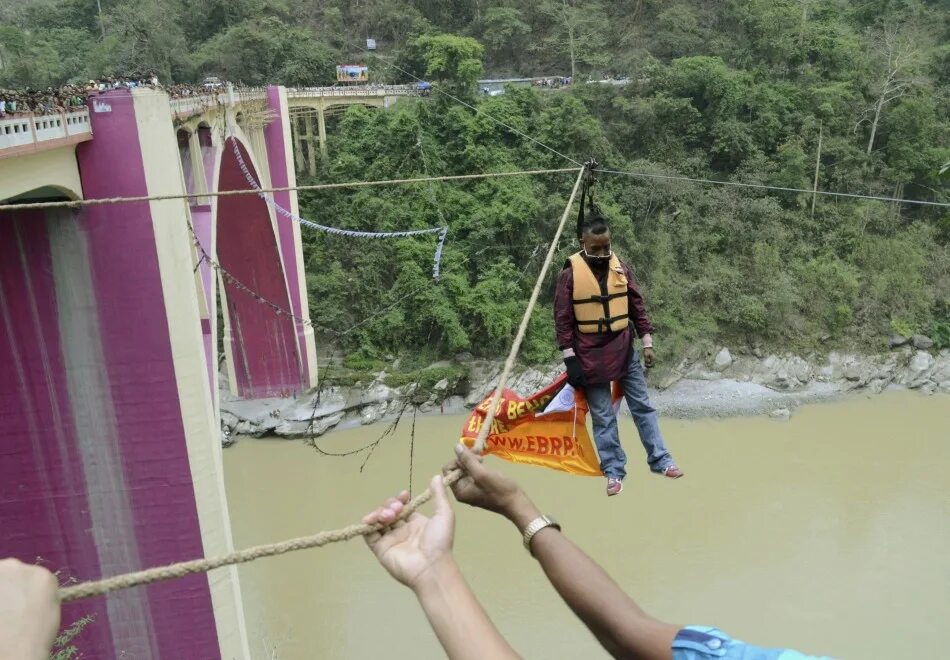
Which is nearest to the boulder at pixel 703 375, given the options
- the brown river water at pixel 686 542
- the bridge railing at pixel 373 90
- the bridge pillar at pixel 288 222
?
the brown river water at pixel 686 542

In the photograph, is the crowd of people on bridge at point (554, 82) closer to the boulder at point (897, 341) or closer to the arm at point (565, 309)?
the boulder at point (897, 341)

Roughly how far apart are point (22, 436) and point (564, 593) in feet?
18.1

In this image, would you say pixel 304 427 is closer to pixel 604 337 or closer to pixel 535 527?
pixel 604 337

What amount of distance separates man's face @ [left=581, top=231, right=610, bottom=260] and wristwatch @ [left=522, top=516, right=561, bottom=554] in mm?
2163

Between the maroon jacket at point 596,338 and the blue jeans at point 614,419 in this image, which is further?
the blue jeans at point 614,419

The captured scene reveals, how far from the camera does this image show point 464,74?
15.9 metres

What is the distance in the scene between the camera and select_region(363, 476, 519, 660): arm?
3.36ft

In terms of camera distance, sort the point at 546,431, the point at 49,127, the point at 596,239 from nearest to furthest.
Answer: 1. the point at 596,239
2. the point at 546,431
3. the point at 49,127

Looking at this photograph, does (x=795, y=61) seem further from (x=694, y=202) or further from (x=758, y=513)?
(x=758, y=513)

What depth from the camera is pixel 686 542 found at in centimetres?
918

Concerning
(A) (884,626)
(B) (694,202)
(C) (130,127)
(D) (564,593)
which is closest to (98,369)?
(C) (130,127)

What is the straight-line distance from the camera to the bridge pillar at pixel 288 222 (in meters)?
12.9

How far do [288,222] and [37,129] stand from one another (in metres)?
8.70

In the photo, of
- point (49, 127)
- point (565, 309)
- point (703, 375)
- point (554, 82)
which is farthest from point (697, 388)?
point (49, 127)
